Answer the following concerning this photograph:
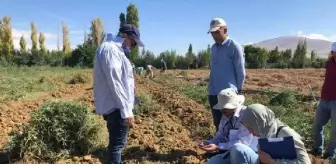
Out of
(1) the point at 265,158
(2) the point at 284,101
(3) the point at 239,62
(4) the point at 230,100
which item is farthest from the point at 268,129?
(2) the point at 284,101

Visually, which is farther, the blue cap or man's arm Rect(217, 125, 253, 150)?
the blue cap

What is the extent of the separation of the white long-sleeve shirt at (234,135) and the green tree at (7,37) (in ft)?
122

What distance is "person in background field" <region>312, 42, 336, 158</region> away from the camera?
Answer: 4.59m

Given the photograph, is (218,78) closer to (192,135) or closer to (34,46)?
(192,135)

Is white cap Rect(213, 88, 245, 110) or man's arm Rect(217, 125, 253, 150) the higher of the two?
white cap Rect(213, 88, 245, 110)

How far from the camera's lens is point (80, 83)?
13859 mm

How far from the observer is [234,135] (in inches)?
136

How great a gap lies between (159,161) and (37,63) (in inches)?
1112

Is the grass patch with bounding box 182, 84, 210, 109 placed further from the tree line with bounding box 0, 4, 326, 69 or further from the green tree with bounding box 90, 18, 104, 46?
the green tree with bounding box 90, 18, 104, 46

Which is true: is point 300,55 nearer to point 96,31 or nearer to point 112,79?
point 96,31

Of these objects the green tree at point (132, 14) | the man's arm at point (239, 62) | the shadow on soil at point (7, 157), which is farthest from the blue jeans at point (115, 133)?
the green tree at point (132, 14)

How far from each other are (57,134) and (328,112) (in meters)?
3.26

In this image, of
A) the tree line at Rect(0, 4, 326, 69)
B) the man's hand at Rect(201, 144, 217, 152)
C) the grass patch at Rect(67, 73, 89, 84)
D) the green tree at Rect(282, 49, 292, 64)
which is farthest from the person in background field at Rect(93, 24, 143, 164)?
the green tree at Rect(282, 49, 292, 64)

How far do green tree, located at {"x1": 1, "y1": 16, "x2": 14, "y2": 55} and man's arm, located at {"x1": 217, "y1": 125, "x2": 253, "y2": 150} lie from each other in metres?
37.3
